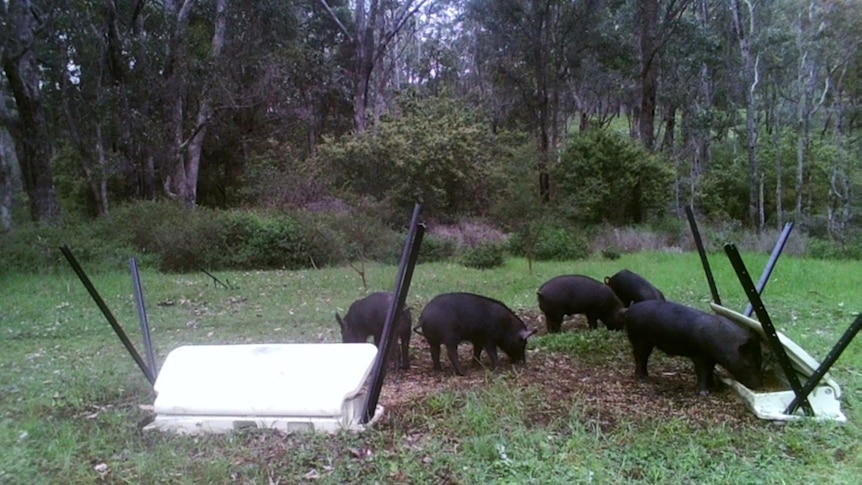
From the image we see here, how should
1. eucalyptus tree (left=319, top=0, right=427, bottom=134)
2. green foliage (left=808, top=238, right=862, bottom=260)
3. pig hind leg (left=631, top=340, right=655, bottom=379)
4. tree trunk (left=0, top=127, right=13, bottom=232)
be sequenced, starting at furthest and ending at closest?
1. eucalyptus tree (left=319, top=0, right=427, bottom=134)
2. tree trunk (left=0, top=127, right=13, bottom=232)
3. green foliage (left=808, top=238, right=862, bottom=260)
4. pig hind leg (left=631, top=340, right=655, bottom=379)

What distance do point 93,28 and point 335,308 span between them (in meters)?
15.6

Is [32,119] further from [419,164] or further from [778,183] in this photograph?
[778,183]

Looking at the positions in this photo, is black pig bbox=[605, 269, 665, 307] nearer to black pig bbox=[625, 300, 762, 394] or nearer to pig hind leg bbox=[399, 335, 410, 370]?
black pig bbox=[625, 300, 762, 394]

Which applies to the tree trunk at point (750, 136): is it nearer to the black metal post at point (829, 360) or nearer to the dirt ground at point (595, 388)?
the dirt ground at point (595, 388)

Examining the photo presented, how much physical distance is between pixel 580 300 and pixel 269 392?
377cm

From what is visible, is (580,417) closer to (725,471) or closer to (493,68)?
(725,471)

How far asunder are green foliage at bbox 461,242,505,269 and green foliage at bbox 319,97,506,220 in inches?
187

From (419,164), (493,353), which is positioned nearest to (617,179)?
(419,164)

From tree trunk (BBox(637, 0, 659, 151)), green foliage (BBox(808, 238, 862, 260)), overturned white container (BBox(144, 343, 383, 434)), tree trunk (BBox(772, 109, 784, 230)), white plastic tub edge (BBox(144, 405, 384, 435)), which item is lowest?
green foliage (BBox(808, 238, 862, 260))

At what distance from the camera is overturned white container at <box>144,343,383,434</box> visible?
393 centimetres

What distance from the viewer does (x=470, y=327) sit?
17.8 feet

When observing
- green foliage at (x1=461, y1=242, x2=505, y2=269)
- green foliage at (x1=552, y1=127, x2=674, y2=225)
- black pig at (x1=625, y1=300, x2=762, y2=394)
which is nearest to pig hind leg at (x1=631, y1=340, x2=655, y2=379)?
black pig at (x1=625, y1=300, x2=762, y2=394)

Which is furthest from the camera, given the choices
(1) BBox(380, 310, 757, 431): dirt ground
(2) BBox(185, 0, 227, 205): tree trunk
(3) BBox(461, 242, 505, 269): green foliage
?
(2) BBox(185, 0, 227, 205): tree trunk

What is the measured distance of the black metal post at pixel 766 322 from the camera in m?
3.83
